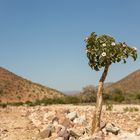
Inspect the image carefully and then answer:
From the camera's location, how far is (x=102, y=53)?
17.8 m

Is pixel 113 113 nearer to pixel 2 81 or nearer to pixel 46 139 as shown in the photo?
pixel 46 139

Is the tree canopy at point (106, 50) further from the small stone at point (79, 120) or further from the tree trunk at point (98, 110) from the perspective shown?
the small stone at point (79, 120)

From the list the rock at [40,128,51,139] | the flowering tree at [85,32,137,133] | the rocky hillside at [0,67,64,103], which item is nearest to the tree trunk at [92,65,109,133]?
the flowering tree at [85,32,137,133]

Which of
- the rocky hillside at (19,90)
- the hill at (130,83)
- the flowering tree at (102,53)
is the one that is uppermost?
the hill at (130,83)

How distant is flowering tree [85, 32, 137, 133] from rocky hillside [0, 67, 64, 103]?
54.8 meters

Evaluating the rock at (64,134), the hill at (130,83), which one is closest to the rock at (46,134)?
the rock at (64,134)

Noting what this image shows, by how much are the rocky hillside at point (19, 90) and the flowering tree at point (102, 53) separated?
5480 cm

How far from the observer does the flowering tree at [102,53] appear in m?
17.8

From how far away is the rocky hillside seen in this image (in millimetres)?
75344

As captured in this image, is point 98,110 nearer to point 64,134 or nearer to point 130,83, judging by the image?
point 64,134

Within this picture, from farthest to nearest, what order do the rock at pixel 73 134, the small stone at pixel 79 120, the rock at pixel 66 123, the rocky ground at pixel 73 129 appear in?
the small stone at pixel 79 120
the rock at pixel 66 123
the rock at pixel 73 134
the rocky ground at pixel 73 129

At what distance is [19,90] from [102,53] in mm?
63551

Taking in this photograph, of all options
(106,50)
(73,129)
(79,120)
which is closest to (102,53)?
(106,50)

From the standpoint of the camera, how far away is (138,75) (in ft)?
355
